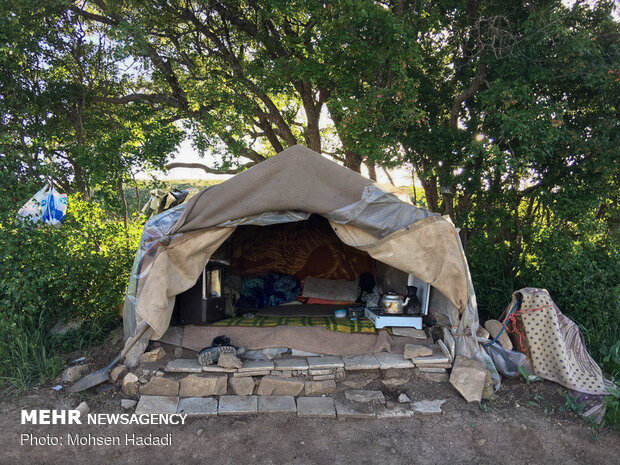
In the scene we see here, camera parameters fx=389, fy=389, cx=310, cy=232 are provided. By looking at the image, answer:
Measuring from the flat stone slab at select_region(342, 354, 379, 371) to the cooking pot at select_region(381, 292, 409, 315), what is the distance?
2.08 feet

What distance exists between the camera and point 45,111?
6629 millimetres

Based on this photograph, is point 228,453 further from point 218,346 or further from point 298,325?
point 298,325

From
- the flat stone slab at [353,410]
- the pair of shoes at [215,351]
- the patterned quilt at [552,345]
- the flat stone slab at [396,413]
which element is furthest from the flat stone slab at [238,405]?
the patterned quilt at [552,345]

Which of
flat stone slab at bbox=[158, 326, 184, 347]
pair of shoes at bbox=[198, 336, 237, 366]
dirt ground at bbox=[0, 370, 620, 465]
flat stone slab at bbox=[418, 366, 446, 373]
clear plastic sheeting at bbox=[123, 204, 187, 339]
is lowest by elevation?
dirt ground at bbox=[0, 370, 620, 465]

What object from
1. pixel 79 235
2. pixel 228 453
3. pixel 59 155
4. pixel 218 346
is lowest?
pixel 228 453

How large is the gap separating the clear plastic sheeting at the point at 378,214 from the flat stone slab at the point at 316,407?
1.75m

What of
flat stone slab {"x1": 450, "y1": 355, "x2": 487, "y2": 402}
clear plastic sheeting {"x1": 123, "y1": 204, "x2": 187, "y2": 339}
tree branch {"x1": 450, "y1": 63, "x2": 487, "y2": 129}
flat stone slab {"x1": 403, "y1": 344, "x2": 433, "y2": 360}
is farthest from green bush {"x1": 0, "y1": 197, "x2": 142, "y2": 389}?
tree branch {"x1": 450, "y1": 63, "x2": 487, "y2": 129}

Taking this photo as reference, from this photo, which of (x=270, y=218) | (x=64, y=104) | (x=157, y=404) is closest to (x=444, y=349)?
(x=270, y=218)

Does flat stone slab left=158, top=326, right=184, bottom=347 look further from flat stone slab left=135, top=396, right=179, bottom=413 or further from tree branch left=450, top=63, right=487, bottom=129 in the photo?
tree branch left=450, top=63, right=487, bottom=129

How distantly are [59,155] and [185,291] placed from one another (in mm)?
4450

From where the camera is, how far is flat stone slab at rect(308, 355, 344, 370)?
4016mm

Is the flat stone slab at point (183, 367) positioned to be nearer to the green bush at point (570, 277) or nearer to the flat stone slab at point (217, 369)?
the flat stone slab at point (217, 369)

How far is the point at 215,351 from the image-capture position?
4062mm

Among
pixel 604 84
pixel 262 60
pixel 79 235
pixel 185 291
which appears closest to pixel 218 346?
pixel 185 291
